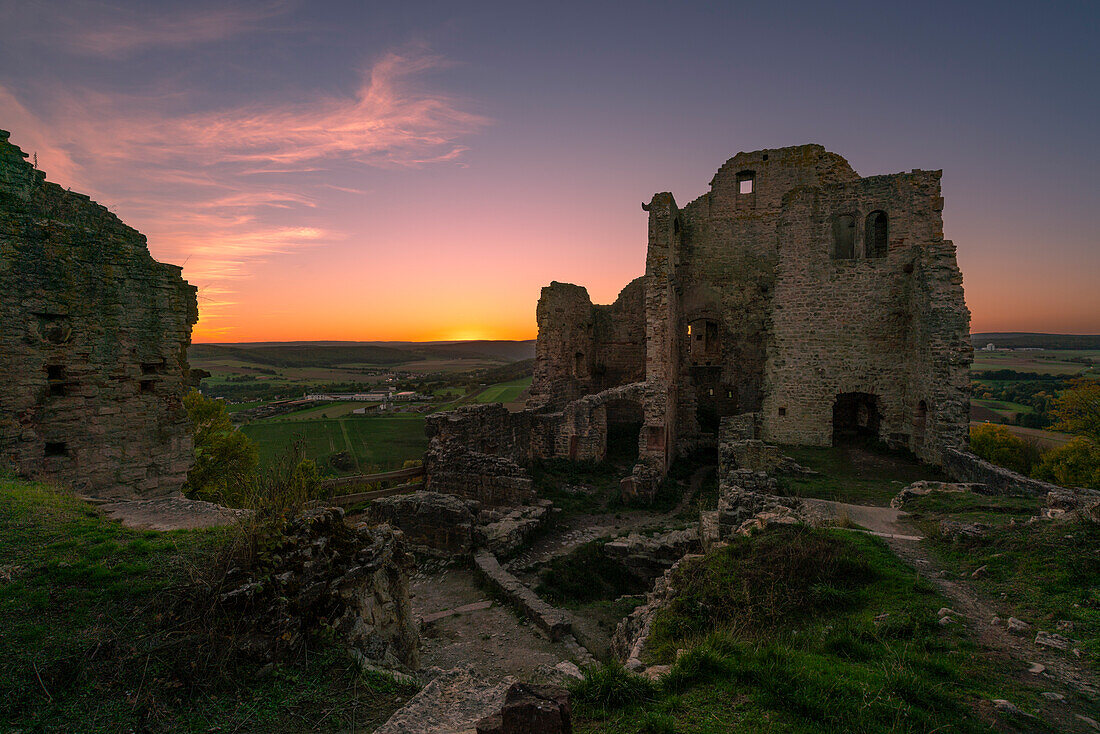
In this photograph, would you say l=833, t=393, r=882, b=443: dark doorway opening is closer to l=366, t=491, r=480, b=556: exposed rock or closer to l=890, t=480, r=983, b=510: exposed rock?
l=890, t=480, r=983, b=510: exposed rock

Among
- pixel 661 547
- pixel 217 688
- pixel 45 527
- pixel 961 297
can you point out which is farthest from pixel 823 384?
pixel 45 527

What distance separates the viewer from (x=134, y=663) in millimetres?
3193

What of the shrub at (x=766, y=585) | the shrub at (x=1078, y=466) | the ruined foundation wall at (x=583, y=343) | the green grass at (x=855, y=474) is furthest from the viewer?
the ruined foundation wall at (x=583, y=343)

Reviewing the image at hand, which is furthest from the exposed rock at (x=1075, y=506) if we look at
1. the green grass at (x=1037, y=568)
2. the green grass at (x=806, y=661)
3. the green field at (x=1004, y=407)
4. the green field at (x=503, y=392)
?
the green field at (x=1004, y=407)

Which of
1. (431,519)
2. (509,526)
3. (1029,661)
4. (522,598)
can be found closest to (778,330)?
(509,526)

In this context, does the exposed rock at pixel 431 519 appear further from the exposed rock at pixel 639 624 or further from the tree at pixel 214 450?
the tree at pixel 214 450

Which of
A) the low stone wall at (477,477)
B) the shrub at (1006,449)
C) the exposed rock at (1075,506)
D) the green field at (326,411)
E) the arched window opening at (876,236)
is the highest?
the arched window opening at (876,236)

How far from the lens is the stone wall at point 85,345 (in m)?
7.36

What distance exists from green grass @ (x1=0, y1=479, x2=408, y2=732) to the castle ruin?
953 cm

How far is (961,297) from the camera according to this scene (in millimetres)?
12375

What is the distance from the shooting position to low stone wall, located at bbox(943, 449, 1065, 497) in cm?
827

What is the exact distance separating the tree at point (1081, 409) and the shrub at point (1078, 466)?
81 cm

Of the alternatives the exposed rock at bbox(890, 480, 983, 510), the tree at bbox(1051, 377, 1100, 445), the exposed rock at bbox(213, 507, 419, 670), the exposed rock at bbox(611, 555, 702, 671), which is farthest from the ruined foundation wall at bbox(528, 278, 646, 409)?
the tree at bbox(1051, 377, 1100, 445)

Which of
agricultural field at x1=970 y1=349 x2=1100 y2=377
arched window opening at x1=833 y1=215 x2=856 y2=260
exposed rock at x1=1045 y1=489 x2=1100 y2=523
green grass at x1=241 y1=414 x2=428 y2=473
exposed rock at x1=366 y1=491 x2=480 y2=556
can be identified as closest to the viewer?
exposed rock at x1=1045 y1=489 x2=1100 y2=523
